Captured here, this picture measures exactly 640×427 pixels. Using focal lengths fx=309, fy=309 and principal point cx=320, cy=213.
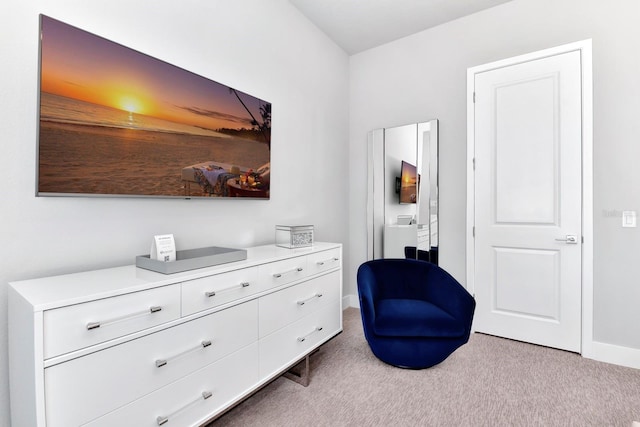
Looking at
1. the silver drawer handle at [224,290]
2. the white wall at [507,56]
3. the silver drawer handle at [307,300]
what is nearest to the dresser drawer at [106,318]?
the silver drawer handle at [224,290]

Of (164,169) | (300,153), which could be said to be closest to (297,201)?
(300,153)

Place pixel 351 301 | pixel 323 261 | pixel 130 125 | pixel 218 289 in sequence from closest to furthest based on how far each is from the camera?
pixel 218 289, pixel 130 125, pixel 323 261, pixel 351 301

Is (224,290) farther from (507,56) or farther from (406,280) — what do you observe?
(507,56)

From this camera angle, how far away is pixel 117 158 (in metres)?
1.56

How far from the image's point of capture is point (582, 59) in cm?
245

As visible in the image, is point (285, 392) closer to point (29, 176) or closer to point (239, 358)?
point (239, 358)

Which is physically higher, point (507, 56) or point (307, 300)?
point (507, 56)

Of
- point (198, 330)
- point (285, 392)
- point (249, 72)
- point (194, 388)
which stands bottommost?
point (285, 392)

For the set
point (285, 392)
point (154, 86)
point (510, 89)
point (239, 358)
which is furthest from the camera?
point (510, 89)

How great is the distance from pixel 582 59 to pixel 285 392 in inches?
131

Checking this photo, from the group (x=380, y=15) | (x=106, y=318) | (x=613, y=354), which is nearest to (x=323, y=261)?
(x=106, y=318)

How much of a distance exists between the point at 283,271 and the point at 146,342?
0.84m

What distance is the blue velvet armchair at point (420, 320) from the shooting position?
2094mm

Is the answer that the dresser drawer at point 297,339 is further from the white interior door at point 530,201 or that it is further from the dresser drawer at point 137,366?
the white interior door at point 530,201
